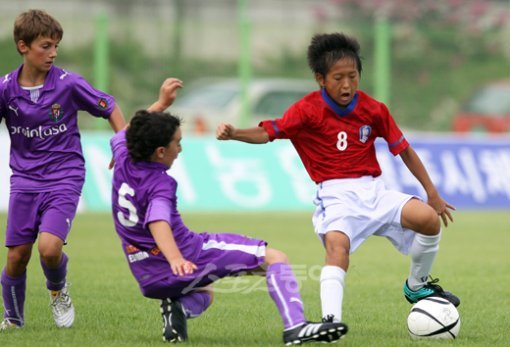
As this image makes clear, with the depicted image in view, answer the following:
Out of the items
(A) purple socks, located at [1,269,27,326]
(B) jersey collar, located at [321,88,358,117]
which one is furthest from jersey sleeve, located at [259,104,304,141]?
(A) purple socks, located at [1,269,27,326]

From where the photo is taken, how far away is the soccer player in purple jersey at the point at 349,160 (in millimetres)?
6406

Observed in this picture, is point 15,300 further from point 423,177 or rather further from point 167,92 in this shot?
point 423,177

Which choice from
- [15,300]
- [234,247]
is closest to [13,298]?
[15,300]

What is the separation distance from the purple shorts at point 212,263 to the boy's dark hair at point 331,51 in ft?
4.11

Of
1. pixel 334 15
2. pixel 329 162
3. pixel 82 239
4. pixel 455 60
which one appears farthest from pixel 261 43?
pixel 329 162

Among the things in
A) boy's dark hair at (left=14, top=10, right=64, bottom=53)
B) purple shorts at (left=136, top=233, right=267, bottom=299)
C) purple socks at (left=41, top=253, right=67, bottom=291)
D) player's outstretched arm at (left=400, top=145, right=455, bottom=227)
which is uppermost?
boy's dark hair at (left=14, top=10, right=64, bottom=53)

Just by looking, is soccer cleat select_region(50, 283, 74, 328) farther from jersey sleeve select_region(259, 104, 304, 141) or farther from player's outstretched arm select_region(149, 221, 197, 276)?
jersey sleeve select_region(259, 104, 304, 141)

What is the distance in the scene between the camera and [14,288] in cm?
674

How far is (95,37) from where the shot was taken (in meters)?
18.0

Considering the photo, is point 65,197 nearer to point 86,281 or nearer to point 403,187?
point 86,281

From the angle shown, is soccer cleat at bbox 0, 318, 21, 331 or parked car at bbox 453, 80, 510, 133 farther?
parked car at bbox 453, 80, 510, 133

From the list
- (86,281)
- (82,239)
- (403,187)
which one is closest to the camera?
(86,281)

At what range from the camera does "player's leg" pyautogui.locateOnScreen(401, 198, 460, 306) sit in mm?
6391

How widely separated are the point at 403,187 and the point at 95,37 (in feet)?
18.8
